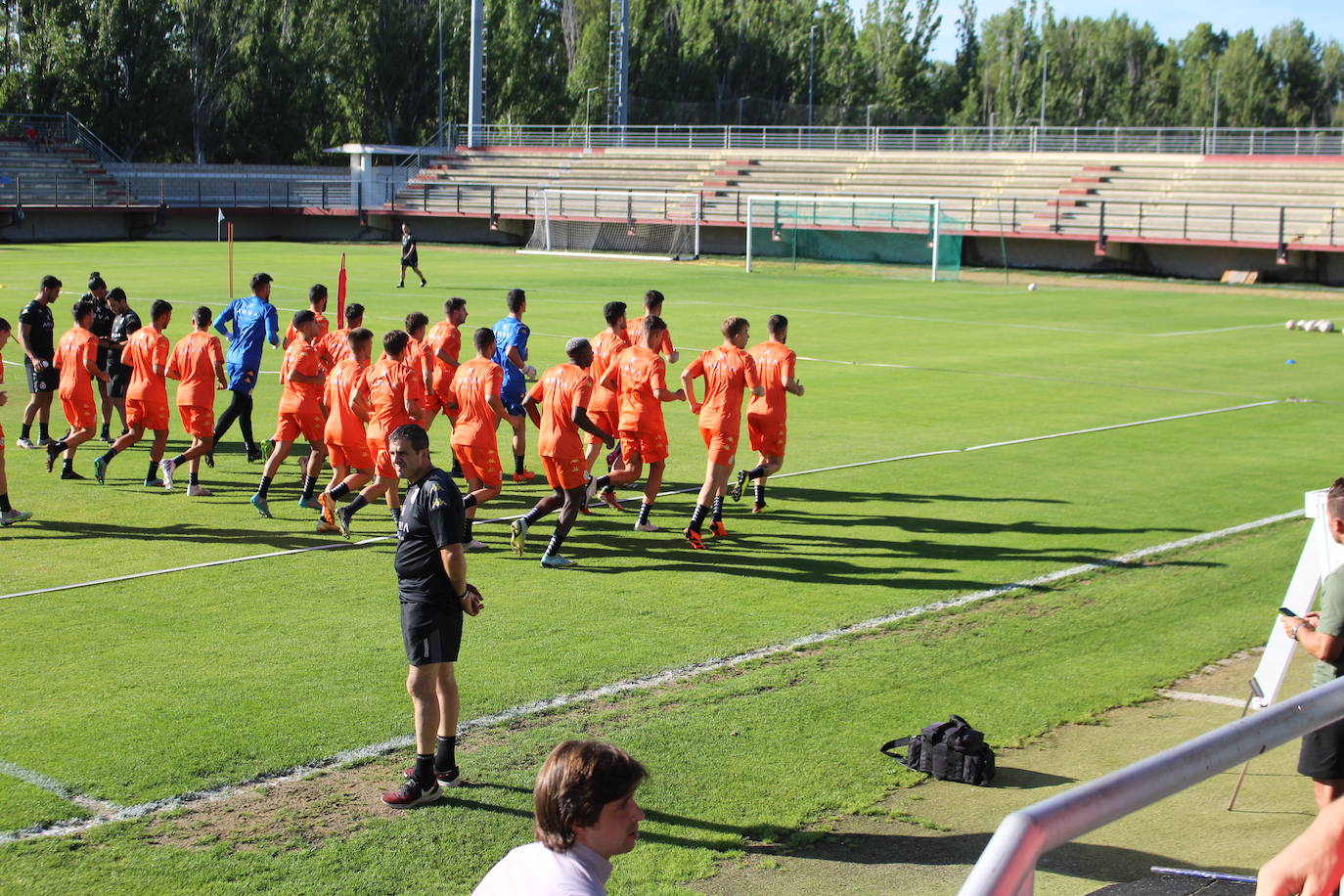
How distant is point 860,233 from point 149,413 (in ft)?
136

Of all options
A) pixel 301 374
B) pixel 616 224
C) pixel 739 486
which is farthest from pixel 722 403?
pixel 616 224

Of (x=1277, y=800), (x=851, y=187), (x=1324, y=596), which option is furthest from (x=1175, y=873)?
(x=851, y=187)

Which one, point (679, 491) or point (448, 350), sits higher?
point (448, 350)

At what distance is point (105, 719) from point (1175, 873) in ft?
18.7

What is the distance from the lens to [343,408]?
40.9 ft

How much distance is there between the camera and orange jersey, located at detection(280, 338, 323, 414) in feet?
43.4

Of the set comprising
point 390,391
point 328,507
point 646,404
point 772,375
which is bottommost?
point 328,507

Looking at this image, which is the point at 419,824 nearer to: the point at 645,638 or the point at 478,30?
the point at 645,638

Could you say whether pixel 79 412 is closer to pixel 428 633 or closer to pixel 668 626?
pixel 668 626

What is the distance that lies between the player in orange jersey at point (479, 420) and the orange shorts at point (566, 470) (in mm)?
677

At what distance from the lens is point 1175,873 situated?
5.55 m

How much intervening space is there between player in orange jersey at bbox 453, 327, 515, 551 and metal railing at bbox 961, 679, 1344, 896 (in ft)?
30.3

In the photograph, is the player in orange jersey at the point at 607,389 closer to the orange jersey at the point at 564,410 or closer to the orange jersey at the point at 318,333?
the orange jersey at the point at 564,410

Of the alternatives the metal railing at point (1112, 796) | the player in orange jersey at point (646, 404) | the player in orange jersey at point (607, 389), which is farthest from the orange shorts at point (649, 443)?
the metal railing at point (1112, 796)
